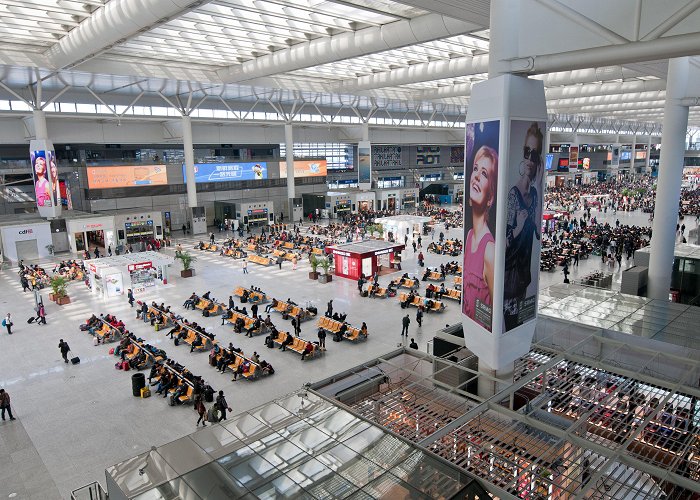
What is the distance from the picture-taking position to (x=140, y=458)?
21.5 feet

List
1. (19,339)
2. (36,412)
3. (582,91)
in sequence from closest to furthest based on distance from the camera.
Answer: (36,412) → (19,339) → (582,91)

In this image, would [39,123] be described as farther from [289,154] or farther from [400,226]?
[400,226]

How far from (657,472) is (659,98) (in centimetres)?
4348

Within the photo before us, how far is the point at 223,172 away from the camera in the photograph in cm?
4722

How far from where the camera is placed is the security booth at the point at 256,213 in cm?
4419

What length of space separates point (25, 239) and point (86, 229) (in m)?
3.55

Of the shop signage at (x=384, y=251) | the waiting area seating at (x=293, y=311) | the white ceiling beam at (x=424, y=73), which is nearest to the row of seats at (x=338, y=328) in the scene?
the waiting area seating at (x=293, y=311)

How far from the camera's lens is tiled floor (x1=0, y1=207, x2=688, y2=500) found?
35.5 feet

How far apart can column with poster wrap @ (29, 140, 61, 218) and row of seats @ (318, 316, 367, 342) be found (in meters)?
22.6

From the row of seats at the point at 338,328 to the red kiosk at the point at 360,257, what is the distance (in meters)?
7.17

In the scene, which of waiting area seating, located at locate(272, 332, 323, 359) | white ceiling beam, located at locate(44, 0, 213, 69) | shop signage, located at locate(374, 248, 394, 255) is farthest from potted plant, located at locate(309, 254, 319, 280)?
white ceiling beam, located at locate(44, 0, 213, 69)

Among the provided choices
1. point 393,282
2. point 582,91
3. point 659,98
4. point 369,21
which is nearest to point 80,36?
point 369,21

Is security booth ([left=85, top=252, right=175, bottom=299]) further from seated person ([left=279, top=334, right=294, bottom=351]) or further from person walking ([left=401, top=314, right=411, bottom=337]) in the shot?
person walking ([left=401, top=314, right=411, bottom=337])

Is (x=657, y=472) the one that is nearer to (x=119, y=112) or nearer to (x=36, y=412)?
(x=36, y=412)
